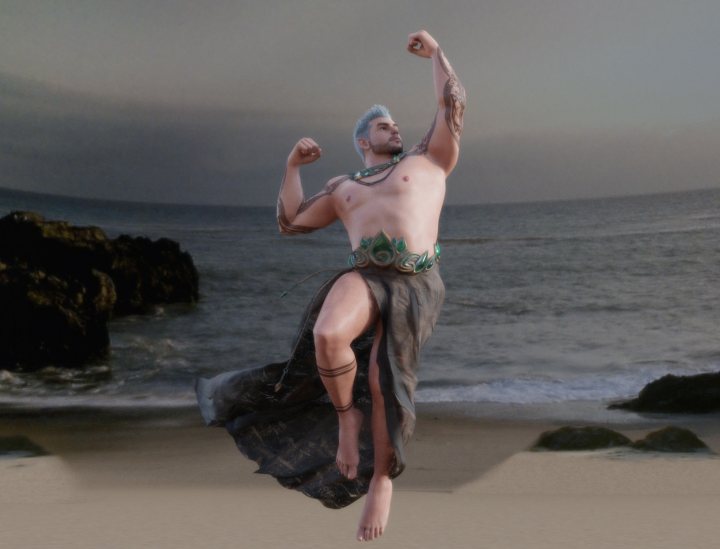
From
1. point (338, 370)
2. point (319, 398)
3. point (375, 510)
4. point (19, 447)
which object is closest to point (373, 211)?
point (338, 370)

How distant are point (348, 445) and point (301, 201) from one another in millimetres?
1160

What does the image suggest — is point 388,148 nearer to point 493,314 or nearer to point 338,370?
point 338,370

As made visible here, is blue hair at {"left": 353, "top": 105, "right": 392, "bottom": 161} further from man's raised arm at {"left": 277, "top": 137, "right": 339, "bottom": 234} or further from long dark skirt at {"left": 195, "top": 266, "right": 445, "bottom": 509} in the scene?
long dark skirt at {"left": 195, "top": 266, "right": 445, "bottom": 509}

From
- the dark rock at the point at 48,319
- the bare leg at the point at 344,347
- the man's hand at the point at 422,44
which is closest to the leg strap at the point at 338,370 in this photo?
the bare leg at the point at 344,347

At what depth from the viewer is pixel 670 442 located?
888 centimetres

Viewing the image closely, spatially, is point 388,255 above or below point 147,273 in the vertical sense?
above

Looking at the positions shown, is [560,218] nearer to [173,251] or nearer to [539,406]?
[173,251]

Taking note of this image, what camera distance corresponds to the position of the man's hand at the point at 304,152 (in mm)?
4488

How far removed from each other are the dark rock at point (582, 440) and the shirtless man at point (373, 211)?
16.8ft

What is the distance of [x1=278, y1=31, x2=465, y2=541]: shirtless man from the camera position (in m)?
4.01

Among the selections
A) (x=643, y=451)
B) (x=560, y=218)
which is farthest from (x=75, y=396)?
(x=560, y=218)

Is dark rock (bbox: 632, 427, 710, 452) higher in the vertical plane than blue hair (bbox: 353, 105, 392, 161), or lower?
lower

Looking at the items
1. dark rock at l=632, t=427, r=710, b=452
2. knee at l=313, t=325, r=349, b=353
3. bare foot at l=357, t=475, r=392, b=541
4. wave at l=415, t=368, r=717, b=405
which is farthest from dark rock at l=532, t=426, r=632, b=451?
knee at l=313, t=325, r=349, b=353

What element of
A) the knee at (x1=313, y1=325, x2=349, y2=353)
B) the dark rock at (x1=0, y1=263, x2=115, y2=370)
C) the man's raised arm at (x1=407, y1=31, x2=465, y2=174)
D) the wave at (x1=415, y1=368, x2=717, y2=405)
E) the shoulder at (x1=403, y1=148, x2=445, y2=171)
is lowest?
the wave at (x1=415, y1=368, x2=717, y2=405)
